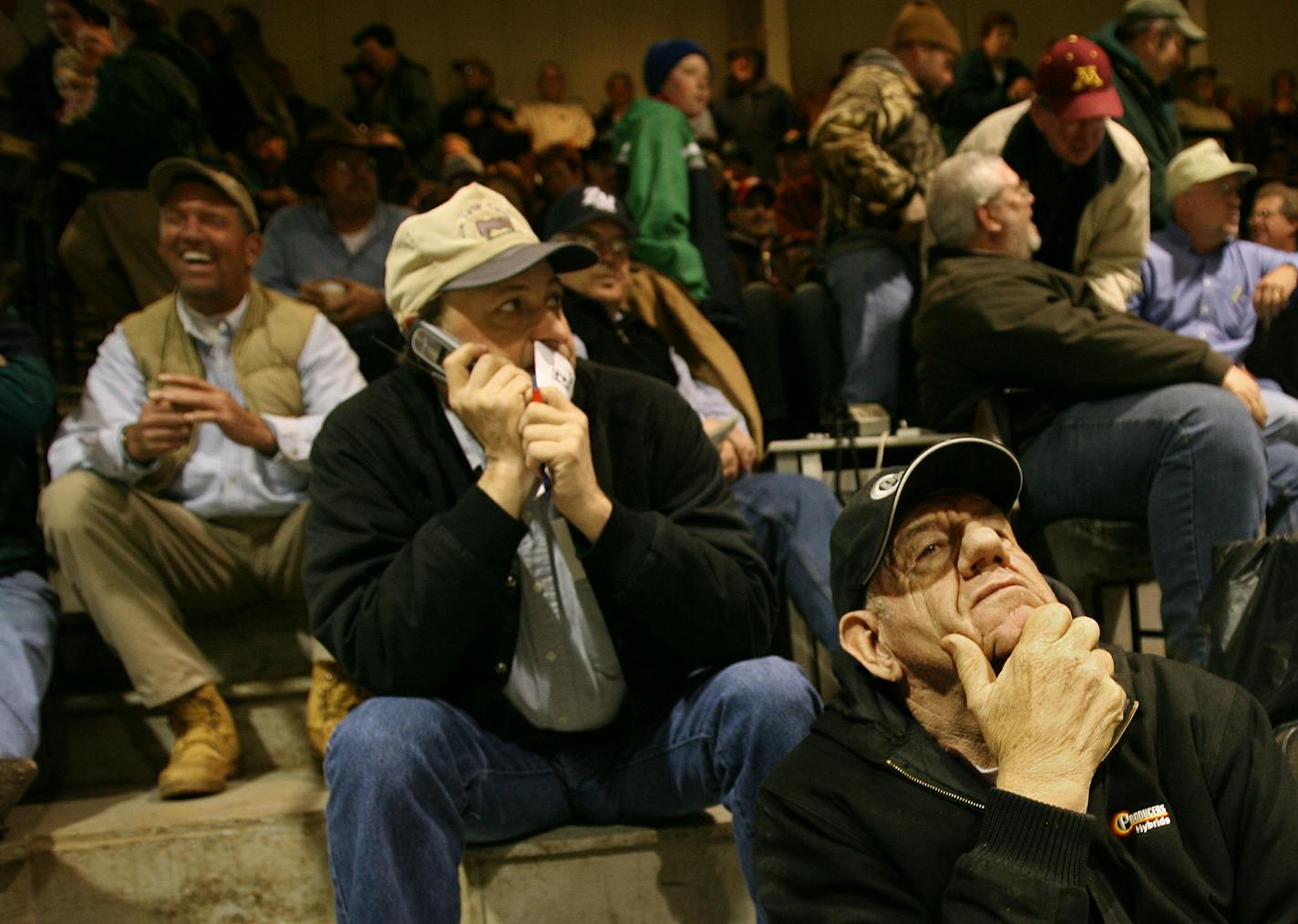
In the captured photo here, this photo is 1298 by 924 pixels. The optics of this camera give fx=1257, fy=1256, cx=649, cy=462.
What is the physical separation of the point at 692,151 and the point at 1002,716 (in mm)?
3218

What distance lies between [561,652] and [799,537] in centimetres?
106

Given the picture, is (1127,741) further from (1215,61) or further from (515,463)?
(1215,61)

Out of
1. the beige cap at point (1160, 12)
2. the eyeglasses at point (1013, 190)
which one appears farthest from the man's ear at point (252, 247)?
the beige cap at point (1160, 12)

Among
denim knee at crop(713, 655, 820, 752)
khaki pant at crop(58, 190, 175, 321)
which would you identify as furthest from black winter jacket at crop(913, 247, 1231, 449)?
khaki pant at crop(58, 190, 175, 321)

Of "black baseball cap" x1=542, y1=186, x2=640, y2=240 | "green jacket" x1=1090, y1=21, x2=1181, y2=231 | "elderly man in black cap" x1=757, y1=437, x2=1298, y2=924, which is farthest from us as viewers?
"green jacket" x1=1090, y1=21, x2=1181, y2=231

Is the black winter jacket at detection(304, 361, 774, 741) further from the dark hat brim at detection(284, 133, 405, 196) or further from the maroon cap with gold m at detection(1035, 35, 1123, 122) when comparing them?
the dark hat brim at detection(284, 133, 405, 196)

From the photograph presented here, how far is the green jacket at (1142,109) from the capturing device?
420cm

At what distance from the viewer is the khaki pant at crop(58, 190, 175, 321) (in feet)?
13.5

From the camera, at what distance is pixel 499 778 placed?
2002mm

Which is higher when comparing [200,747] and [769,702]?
[769,702]

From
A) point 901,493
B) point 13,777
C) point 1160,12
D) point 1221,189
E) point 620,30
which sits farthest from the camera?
point 620,30

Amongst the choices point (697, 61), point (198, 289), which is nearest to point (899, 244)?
point (697, 61)

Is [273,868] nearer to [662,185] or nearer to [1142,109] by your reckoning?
[662,185]

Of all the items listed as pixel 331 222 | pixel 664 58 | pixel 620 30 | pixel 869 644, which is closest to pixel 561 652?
pixel 869 644
